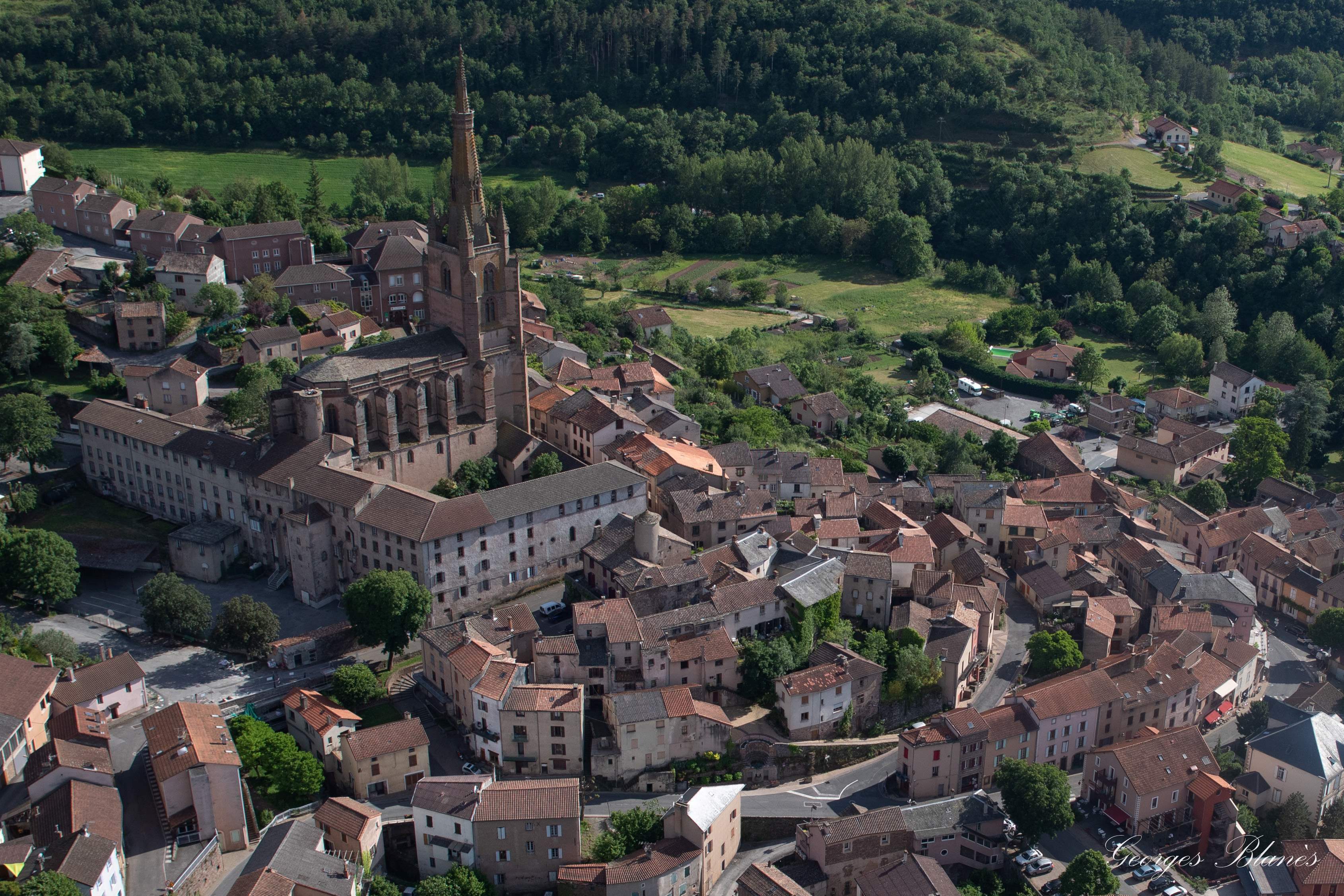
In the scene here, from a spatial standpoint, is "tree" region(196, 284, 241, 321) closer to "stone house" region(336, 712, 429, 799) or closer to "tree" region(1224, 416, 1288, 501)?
"stone house" region(336, 712, 429, 799)

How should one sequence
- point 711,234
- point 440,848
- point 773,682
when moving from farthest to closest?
point 711,234 → point 773,682 → point 440,848

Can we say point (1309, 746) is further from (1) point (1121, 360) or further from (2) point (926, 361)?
(1) point (1121, 360)

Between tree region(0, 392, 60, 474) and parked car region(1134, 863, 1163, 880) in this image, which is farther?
tree region(0, 392, 60, 474)

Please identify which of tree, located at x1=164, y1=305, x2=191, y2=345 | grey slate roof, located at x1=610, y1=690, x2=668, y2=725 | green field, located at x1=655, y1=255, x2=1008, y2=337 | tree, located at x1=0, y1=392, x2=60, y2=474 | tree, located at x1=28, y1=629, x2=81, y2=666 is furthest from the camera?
green field, located at x1=655, y1=255, x2=1008, y2=337

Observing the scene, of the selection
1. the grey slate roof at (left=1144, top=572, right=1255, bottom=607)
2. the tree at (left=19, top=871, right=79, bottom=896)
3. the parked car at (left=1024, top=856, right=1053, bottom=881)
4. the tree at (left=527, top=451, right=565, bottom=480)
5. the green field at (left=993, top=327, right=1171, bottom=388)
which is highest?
the tree at (left=527, top=451, right=565, bottom=480)

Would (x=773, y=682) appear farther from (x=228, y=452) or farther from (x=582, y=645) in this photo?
(x=228, y=452)

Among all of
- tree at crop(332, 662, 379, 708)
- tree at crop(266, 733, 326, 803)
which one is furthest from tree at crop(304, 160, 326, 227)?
tree at crop(266, 733, 326, 803)

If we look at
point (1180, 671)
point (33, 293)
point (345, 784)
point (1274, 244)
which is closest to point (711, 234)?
point (1274, 244)
